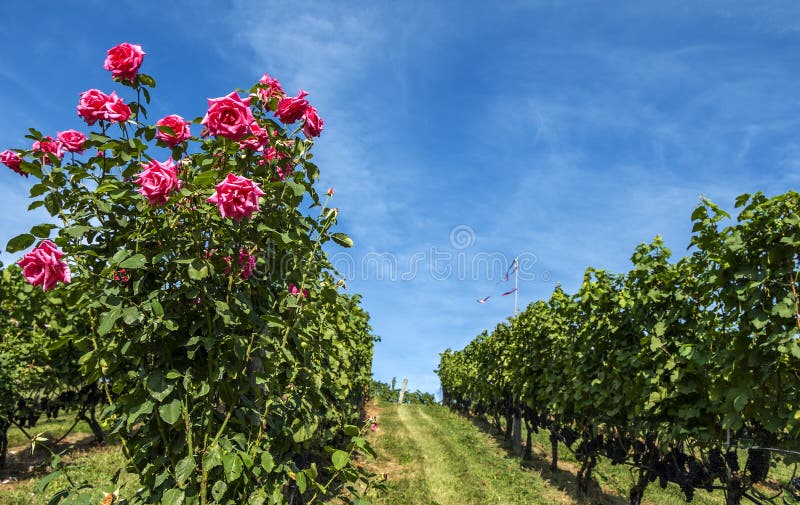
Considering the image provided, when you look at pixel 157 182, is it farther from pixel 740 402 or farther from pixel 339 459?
pixel 740 402

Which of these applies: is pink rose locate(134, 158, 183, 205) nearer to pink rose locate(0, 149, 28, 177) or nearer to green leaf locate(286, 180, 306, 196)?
green leaf locate(286, 180, 306, 196)

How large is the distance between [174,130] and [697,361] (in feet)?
16.1

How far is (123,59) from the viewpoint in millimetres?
2408

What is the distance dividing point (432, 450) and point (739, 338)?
33.7 ft

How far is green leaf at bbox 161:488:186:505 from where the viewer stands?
214cm

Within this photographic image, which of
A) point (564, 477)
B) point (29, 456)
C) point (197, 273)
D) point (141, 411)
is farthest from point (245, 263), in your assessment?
point (29, 456)

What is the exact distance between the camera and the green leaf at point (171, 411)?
219cm

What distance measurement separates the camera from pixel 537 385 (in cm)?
1238

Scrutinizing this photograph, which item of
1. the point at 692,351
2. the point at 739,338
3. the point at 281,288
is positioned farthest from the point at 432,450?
the point at 281,288

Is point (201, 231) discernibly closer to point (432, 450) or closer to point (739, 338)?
point (739, 338)

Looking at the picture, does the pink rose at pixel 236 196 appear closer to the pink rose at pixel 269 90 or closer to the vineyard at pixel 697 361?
the pink rose at pixel 269 90

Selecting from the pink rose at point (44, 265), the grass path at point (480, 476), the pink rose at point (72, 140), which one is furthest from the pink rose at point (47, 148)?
the grass path at point (480, 476)

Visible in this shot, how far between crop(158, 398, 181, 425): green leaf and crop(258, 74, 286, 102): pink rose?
156cm

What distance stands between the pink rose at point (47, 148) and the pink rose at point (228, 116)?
736mm
